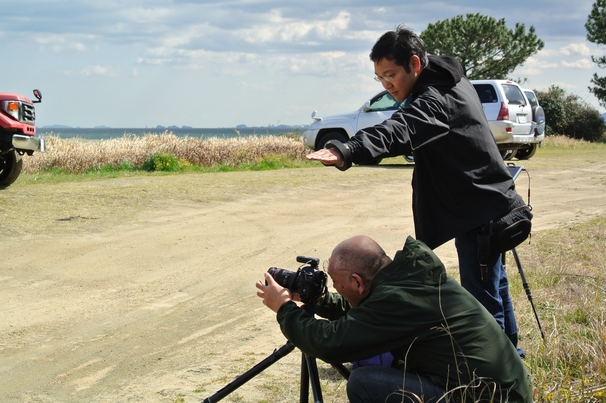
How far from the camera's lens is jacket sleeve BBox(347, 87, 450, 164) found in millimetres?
3258

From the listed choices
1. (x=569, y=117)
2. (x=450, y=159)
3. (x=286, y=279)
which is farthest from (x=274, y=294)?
(x=569, y=117)

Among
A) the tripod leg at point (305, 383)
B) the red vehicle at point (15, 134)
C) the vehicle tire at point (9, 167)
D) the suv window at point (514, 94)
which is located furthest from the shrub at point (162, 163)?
the tripod leg at point (305, 383)

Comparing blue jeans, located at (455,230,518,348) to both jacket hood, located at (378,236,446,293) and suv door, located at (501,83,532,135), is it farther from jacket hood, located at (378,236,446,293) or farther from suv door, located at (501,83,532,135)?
suv door, located at (501,83,532,135)

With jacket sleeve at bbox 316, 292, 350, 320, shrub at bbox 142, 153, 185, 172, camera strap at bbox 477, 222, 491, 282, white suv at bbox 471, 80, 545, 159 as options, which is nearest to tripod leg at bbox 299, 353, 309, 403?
jacket sleeve at bbox 316, 292, 350, 320

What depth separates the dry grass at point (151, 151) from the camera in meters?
17.5

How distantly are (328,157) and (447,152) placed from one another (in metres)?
0.87

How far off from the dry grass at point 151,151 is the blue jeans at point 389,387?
14.8 metres

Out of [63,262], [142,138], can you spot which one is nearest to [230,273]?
[63,262]

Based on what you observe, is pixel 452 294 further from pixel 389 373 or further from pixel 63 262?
pixel 63 262

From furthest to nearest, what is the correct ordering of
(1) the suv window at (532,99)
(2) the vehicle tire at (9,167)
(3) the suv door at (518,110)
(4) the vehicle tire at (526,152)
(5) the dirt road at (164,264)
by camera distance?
(1) the suv window at (532,99)
(4) the vehicle tire at (526,152)
(3) the suv door at (518,110)
(2) the vehicle tire at (9,167)
(5) the dirt road at (164,264)

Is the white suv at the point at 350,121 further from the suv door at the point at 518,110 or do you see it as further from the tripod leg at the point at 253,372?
the tripod leg at the point at 253,372

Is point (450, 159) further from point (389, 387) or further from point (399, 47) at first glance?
point (389, 387)

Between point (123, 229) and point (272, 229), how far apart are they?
6.61 feet

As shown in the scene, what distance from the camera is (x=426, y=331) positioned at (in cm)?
320
